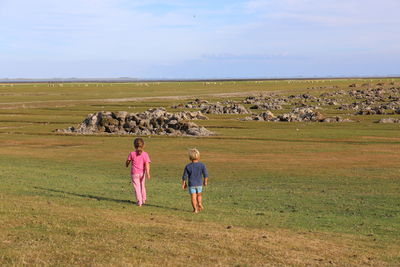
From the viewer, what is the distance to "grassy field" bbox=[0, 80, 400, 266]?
12.1m

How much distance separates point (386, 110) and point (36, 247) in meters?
79.3

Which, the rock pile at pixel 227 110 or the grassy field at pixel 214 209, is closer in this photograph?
the grassy field at pixel 214 209

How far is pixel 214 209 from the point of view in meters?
18.3

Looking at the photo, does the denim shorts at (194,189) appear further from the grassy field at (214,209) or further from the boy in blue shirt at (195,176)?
the grassy field at (214,209)

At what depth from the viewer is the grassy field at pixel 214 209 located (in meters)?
12.1

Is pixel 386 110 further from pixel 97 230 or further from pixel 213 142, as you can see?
pixel 97 230

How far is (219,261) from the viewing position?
1150 cm

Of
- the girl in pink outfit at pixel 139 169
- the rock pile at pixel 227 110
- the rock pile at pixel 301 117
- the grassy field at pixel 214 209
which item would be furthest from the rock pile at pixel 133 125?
the girl in pink outfit at pixel 139 169

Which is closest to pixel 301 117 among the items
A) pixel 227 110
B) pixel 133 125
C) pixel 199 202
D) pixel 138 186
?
pixel 227 110

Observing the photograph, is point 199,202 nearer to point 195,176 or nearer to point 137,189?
point 195,176

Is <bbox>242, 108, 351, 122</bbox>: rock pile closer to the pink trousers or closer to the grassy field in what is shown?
the grassy field

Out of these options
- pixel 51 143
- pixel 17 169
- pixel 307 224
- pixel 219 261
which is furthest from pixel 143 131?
pixel 219 261

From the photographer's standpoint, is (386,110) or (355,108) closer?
(386,110)

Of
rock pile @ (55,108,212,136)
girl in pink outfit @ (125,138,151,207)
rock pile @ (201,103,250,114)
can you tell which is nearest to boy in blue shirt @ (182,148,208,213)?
girl in pink outfit @ (125,138,151,207)
